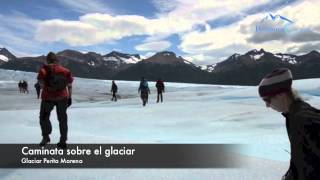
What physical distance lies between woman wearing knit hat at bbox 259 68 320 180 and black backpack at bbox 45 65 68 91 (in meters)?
4.44

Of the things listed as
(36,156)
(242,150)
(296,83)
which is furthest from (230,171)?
(296,83)

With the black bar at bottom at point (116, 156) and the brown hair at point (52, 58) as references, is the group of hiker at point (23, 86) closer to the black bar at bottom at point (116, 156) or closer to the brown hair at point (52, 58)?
the black bar at bottom at point (116, 156)

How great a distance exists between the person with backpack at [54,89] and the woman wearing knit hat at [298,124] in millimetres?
4400

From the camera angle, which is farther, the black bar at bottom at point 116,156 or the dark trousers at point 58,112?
the dark trousers at point 58,112

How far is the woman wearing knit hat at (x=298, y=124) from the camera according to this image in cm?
256

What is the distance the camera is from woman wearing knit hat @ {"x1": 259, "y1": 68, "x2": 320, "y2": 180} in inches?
101

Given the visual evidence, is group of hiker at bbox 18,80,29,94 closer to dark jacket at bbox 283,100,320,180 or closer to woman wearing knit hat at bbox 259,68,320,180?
woman wearing knit hat at bbox 259,68,320,180

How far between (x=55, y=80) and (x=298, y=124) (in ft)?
15.7

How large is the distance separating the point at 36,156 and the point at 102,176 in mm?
1212

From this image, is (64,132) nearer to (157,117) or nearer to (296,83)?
(157,117)

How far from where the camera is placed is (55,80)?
6914mm

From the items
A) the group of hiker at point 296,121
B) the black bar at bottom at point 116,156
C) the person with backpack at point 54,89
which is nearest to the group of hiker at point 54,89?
the person with backpack at point 54,89

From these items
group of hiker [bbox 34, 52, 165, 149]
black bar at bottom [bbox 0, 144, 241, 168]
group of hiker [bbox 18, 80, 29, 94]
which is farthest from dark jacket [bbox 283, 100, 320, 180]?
group of hiker [bbox 18, 80, 29, 94]

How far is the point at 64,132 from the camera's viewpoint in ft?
23.4
